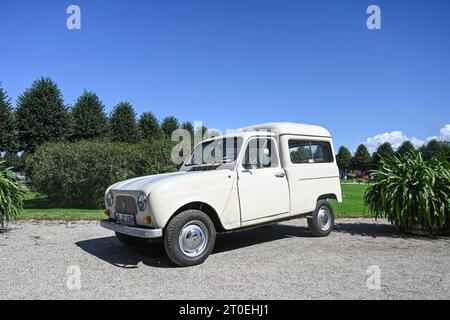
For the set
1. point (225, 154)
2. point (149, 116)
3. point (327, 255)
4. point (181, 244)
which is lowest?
point (327, 255)

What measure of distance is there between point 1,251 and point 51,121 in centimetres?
1787

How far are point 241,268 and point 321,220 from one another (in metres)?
3.11

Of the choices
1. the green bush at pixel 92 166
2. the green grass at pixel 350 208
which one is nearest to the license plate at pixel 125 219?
the green grass at pixel 350 208

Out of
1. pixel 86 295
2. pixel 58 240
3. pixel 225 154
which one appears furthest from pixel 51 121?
pixel 86 295

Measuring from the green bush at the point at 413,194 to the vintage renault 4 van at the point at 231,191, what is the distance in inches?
36.3

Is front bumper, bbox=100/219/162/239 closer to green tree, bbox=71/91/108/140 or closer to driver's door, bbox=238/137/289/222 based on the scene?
driver's door, bbox=238/137/289/222

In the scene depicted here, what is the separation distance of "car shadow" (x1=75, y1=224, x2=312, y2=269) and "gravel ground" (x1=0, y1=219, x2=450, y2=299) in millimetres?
17

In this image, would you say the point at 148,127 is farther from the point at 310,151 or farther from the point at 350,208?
the point at 310,151

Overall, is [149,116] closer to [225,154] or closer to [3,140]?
[3,140]

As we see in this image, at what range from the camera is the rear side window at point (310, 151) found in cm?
694

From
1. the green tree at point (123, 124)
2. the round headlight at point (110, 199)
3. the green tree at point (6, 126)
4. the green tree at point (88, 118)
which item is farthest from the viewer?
the green tree at point (123, 124)

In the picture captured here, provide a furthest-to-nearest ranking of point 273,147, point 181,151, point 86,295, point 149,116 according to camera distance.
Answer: point 149,116 < point 181,151 < point 273,147 < point 86,295

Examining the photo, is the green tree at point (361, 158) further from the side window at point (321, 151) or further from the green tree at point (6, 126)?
the side window at point (321, 151)

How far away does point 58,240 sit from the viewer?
7.37 metres
